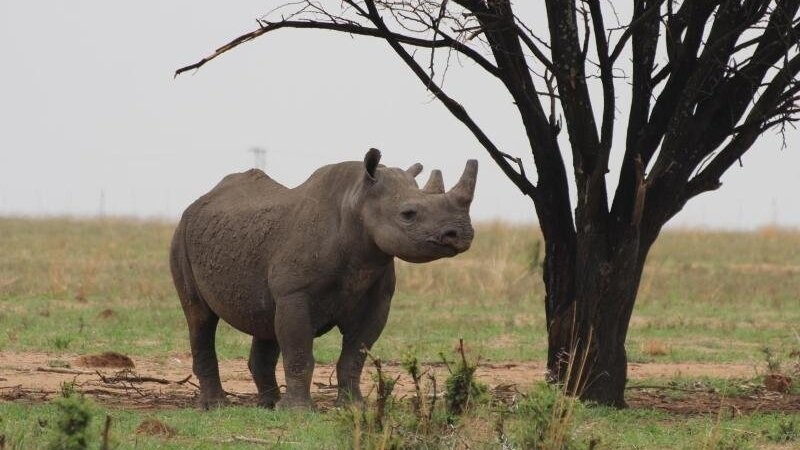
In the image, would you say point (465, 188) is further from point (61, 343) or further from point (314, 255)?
point (61, 343)

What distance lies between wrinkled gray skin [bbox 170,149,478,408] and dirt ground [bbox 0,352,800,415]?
416mm

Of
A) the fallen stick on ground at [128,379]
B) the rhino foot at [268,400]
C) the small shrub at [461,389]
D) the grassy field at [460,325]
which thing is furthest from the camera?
the fallen stick on ground at [128,379]

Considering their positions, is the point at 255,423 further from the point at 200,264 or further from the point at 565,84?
the point at 565,84

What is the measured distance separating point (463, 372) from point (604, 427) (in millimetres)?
1508

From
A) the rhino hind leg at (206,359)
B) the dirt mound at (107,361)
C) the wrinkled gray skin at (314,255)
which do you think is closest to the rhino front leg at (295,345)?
the wrinkled gray skin at (314,255)

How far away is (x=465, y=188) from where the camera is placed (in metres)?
9.11

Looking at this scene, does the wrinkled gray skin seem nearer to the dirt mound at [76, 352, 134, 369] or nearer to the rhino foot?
the rhino foot

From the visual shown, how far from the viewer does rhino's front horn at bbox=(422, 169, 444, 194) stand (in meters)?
9.62

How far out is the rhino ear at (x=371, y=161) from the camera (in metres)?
9.71

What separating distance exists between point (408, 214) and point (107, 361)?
4583mm

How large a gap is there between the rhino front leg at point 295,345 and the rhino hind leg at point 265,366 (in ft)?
3.14

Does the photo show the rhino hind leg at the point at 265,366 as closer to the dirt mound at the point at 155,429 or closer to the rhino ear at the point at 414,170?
the rhino ear at the point at 414,170

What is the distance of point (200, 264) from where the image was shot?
35.6 feet

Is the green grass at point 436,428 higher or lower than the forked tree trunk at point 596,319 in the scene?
lower
